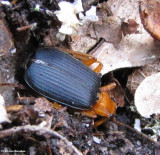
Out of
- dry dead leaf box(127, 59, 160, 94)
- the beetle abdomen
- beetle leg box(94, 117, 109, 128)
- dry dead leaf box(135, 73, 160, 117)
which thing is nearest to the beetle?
the beetle abdomen

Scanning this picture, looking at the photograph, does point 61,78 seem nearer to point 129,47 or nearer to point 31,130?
point 31,130

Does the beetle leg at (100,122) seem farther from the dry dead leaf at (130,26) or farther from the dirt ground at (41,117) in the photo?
the dry dead leaf at (130,26)

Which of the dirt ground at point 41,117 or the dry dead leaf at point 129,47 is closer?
the dirt ground at point 41,117

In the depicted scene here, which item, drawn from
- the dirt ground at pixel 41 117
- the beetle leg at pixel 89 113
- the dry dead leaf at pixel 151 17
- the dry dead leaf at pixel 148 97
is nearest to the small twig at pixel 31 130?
the dirt ground at pixel 41 117

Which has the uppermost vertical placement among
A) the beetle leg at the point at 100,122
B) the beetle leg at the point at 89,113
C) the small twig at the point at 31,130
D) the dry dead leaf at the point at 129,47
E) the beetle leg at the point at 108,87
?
the dry dead leaf at the point at 129,47

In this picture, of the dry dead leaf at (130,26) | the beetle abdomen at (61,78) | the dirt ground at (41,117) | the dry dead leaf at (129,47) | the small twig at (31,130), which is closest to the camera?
the small twig at (31,130)

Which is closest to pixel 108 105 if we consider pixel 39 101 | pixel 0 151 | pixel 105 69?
pixel 105 69

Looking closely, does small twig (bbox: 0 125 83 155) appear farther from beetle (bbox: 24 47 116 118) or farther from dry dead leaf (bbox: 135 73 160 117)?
dry dead leaf (bbox: 135 73 160 117)
